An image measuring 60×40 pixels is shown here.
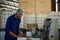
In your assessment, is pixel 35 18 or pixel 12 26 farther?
pixel 35 18

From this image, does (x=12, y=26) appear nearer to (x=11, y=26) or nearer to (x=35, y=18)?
(x=11, y=26)

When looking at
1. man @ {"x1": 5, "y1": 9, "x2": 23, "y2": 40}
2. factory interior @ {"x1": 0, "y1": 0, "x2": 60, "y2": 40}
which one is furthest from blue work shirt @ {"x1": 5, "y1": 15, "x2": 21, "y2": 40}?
factory interior @ {"x1": 0, "y1": 0, "x2": 60, "y2": 40}

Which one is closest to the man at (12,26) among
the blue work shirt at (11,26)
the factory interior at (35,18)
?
the blue work shirt at (11,26)

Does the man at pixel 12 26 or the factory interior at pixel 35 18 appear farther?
the factory interior at pixel 35 18

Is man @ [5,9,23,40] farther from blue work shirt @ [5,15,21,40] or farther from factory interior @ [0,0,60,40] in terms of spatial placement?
factory interior @ [0,0,60,40]

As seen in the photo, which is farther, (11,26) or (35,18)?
(35,18)

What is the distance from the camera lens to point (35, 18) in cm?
526

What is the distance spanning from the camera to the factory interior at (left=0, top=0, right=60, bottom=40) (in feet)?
13.0

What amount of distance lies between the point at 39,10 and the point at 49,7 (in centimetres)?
37

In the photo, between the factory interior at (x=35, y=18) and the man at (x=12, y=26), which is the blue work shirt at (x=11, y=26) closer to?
the man at (x=12, y=26)

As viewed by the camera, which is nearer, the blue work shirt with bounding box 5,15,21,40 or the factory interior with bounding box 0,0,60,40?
the blue work shirt with bounding box 5,15,21,40

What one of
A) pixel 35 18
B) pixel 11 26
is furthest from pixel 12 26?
pixel 35 18

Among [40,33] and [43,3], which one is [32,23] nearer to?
[40,33]

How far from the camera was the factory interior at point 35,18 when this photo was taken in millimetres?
3951
